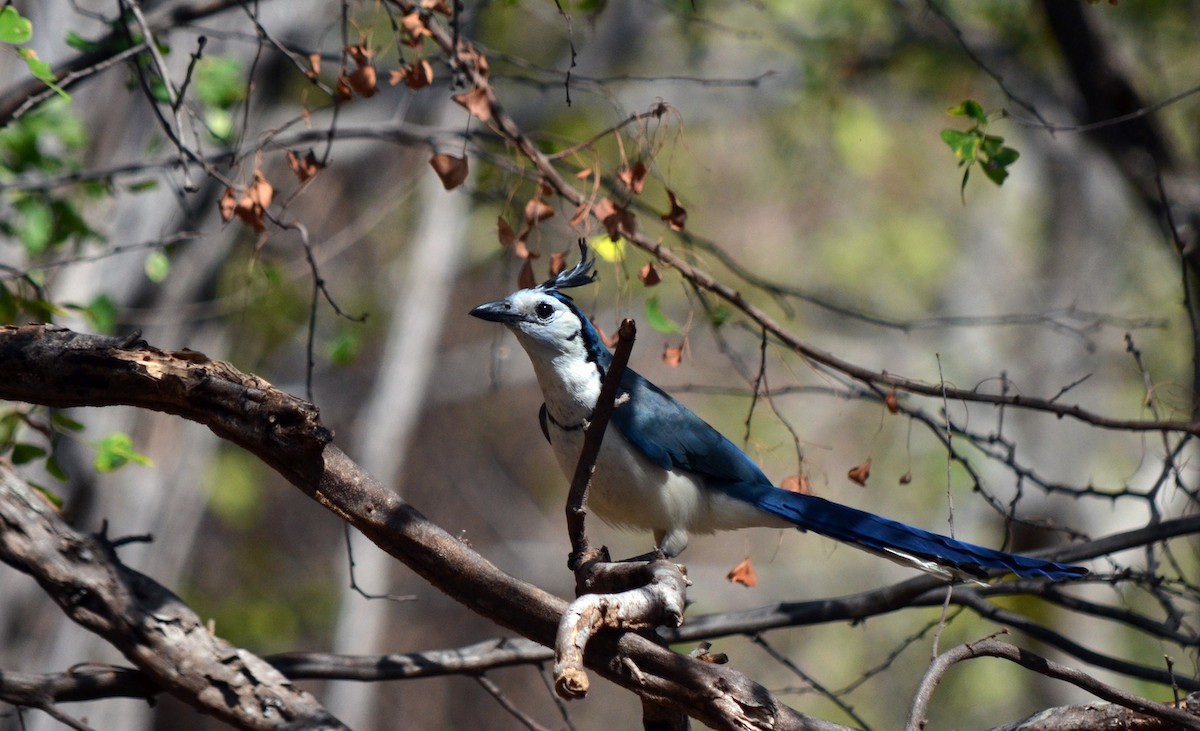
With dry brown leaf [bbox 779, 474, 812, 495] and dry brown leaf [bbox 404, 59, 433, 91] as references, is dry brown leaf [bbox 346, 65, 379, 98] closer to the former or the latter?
dry brown leaf [bbox 404, 59, 433, 91]

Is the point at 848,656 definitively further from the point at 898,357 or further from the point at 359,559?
the point at 359,559

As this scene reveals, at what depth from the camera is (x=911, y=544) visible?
3338 millimetres

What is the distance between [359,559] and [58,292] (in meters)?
5.49

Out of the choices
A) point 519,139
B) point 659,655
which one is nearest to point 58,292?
point 519,139

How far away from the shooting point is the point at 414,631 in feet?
37.8

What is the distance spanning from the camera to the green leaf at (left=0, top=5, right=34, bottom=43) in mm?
2916

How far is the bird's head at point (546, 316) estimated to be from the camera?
3.76 m

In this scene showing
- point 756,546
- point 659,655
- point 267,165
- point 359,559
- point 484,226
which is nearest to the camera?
point 659,655

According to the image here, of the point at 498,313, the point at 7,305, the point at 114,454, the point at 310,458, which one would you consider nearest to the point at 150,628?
the point at 114,454

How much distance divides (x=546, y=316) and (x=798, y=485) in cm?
105

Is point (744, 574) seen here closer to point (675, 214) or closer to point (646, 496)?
point (646, 496)

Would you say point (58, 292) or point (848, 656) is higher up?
point (848, 656)

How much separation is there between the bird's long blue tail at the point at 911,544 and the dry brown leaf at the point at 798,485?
0.10 ft

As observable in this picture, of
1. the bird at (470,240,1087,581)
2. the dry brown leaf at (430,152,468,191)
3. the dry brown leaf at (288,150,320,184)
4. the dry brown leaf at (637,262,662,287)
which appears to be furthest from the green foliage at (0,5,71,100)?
the dry brown leaf at (637,262,662,287)
